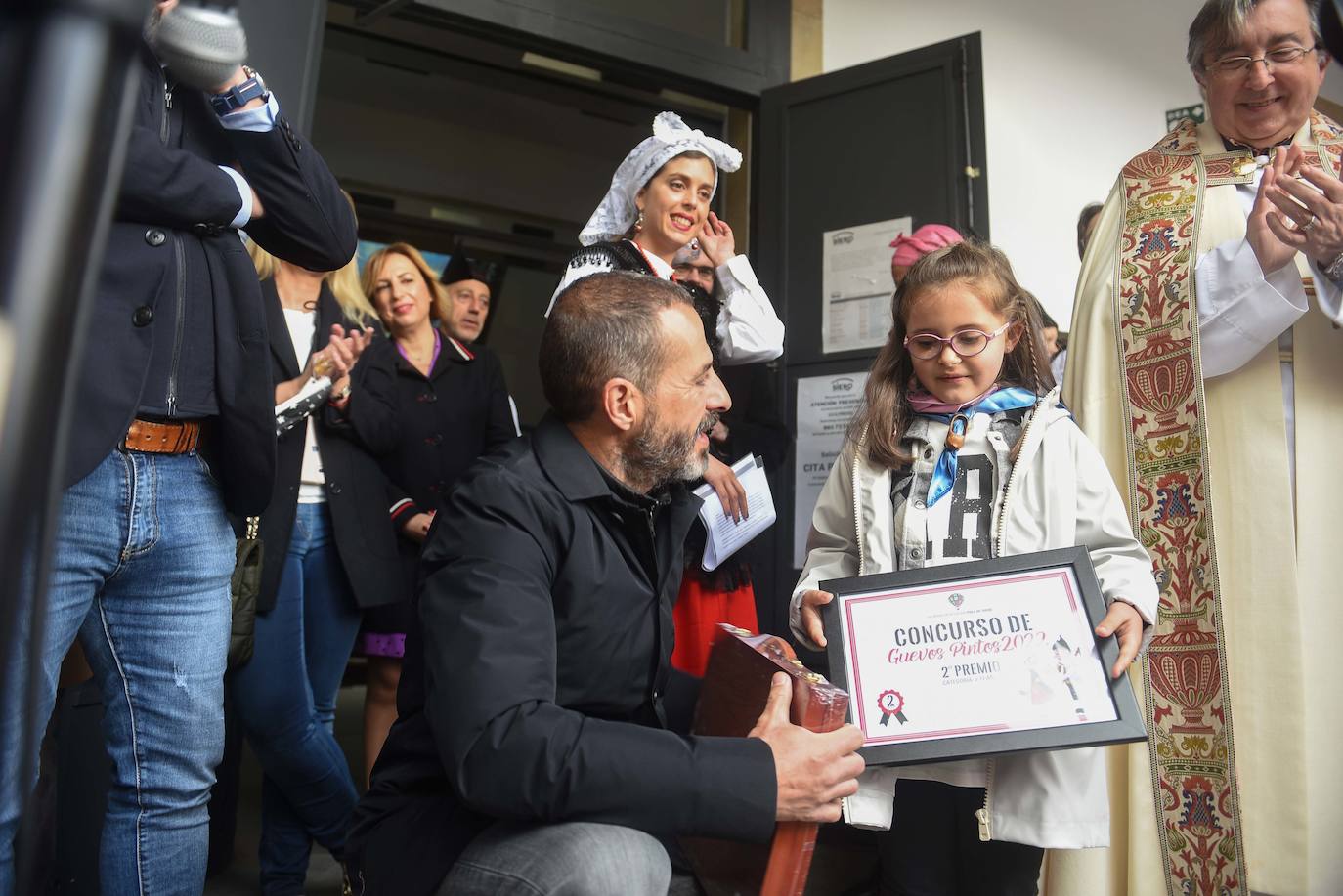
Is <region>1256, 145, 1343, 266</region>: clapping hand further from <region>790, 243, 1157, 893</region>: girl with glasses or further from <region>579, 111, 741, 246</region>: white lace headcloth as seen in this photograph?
<region>579, 111, 741, 246</region>: white lace headcloth

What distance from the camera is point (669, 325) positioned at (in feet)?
5.87

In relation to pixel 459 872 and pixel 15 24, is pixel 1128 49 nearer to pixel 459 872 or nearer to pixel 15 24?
pixel 459 872

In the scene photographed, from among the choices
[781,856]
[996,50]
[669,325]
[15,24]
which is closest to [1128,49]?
[996,50]

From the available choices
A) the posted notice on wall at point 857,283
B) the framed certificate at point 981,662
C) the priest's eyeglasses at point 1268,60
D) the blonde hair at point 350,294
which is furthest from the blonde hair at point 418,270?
the priest's eyeglasses at point 1268,60

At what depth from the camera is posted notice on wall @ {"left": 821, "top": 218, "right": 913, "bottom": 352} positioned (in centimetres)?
414

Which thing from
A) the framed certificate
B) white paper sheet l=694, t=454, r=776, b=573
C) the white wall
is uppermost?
the white wall

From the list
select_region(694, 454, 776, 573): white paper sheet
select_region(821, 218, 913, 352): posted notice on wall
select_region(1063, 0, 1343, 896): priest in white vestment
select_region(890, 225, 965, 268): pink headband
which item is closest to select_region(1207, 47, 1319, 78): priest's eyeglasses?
select_region(1063, 0, 1343, 896): priest in white vestment

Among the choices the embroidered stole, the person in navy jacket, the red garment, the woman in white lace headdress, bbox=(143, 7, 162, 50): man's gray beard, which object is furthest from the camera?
the woman in white lace headdress

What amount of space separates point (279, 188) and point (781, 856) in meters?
1.36

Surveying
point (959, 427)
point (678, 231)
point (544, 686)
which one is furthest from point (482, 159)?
point (544, 686)

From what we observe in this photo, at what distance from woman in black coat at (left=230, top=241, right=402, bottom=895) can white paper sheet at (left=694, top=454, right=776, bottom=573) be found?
994 mm

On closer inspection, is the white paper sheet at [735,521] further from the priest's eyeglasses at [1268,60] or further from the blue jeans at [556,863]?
the priest's eyeglasses at [1268,60]

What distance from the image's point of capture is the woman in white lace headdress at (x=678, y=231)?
288cm

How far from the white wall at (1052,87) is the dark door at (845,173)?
0.53 m
